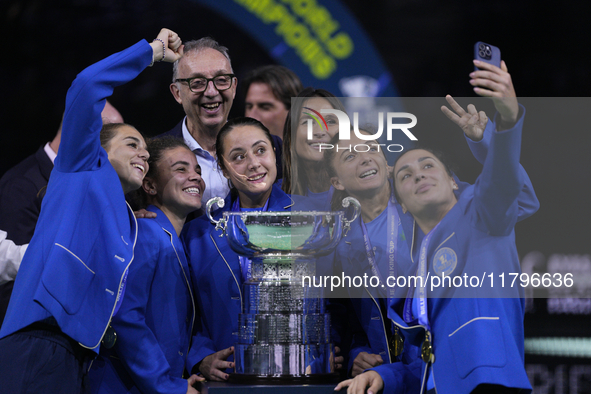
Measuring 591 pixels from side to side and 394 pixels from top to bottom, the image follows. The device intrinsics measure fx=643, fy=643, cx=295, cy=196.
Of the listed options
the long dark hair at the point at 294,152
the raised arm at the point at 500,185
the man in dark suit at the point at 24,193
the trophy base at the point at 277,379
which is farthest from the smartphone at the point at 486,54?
the man in dark suit at the point at 24,193

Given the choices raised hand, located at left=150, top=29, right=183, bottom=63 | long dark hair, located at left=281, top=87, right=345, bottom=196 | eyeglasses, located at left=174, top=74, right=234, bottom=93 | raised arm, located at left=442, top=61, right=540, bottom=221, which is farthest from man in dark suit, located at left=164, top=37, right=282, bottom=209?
raised arm, located at left=442, top=61, right=540, bottom=221

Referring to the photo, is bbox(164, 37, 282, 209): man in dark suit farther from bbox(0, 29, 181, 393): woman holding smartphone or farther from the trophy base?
the trophy base

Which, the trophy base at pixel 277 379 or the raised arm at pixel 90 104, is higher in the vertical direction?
the raised arm at pixel 90 104

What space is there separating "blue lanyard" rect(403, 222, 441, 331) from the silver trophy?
374mm

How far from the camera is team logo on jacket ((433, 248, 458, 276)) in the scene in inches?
101

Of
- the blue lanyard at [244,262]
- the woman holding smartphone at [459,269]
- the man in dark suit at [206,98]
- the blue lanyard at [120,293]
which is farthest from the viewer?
the man in dark suit at [206,98]

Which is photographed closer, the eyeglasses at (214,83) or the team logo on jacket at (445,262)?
the team logo on jacket at (445,262)

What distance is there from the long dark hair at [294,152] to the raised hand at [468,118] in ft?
1.58

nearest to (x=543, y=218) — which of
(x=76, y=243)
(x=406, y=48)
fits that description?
(x=406, y=48)

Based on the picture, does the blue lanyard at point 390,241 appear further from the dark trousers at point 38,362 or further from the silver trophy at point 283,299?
the dark trousers at point 38,362

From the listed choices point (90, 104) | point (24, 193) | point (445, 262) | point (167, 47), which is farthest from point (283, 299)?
point (24, 193)

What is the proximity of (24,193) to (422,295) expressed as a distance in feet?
6.66

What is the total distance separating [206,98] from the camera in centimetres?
312

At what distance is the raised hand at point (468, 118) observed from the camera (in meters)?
2.65
